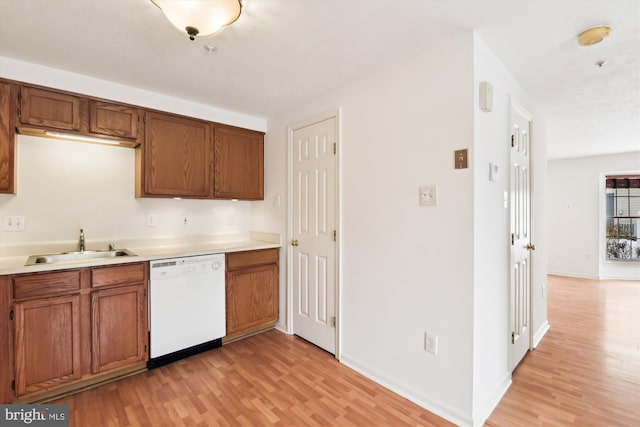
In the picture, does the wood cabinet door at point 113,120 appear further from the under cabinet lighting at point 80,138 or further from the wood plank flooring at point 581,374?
Result: the wood plank flooring at point 581,374

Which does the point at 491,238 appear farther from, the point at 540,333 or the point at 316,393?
the point at 540,333

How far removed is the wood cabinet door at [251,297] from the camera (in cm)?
283

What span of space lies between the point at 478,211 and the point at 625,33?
1.37 metres

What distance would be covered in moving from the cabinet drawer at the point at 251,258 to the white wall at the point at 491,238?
206 centimetres

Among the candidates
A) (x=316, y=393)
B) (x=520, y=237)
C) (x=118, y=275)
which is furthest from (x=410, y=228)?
(x=118, y=275)

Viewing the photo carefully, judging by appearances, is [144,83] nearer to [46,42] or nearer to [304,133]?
[46,42]

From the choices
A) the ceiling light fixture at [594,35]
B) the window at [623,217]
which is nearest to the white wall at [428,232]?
the ceiling light fixture at [594,35]

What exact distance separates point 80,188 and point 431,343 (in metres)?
3.08

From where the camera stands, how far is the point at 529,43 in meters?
1.82

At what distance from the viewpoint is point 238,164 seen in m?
3.21

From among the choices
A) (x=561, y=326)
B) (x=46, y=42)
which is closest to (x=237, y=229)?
(x=46, y=42)

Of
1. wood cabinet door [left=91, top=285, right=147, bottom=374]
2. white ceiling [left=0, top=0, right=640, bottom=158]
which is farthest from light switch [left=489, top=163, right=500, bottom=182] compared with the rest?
wood cabinet door [left=91, top=285, right=147, bottom=374]

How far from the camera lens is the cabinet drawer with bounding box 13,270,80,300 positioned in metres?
1.84

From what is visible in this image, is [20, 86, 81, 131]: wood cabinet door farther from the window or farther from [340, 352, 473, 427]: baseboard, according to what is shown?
the window
